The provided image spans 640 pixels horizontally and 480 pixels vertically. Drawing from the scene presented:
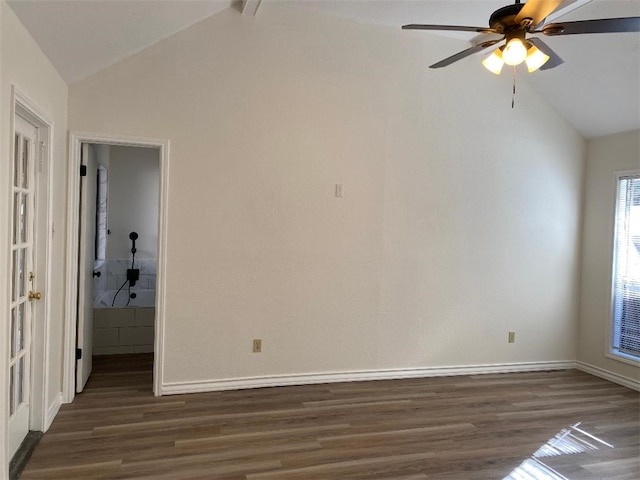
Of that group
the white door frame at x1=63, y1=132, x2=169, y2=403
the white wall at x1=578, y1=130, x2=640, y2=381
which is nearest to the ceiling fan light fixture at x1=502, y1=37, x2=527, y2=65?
the white door frame at x1=63, y1=132, x2=169, y2=403

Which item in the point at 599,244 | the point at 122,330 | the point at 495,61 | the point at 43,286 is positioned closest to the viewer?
the point at 495,61

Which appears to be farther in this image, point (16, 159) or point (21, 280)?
point (21, 280)

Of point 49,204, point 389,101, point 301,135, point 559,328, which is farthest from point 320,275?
point 559,328

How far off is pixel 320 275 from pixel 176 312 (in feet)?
4.11

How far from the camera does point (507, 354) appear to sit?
479 centimetres

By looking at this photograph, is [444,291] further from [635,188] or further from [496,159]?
[635,188]

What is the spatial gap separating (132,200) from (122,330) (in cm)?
175

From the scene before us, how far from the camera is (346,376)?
167 inches

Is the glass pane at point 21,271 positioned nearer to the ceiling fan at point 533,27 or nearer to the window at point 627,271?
the ceiling fan at point 533,27

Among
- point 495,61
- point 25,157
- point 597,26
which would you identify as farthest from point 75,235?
point 597,26

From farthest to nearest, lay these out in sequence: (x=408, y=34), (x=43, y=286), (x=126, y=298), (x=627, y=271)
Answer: (x=126, y=298) < (x=627, y=271) < (x=408, y=34) < (x=43, y=286)

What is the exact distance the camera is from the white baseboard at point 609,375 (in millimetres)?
4406

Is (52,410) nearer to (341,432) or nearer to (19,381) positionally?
(19,381)

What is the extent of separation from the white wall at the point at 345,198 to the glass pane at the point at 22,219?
36.7 inches
